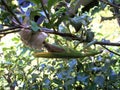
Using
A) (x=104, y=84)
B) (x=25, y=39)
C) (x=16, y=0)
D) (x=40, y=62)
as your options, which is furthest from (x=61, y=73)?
(x=25, y=39)

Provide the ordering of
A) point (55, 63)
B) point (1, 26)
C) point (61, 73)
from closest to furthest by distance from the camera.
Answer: point (1, 26)
point (61, 73)
point (55, 63)

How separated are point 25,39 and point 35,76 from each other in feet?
3.10

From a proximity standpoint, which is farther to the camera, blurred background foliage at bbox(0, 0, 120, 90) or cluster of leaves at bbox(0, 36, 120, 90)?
cluster of leaves at bbox(0, 36, 120, 90)

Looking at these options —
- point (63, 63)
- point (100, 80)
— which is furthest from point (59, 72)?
point (100, 80)

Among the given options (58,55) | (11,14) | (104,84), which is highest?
(11,14)

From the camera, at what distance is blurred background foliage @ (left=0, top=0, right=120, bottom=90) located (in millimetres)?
889

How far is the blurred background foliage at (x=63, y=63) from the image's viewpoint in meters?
0.89

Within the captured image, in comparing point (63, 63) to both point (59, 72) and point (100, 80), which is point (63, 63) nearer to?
point (59, 72)

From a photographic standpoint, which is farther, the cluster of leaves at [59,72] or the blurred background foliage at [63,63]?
the cluster of leaves at [59,72]

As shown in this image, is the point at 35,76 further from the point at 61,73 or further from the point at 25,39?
the point at 25,39

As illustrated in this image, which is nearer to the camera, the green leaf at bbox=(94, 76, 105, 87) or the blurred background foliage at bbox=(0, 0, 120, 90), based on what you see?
the blurred background foliage at bbox=(0, 0, 120, 90)

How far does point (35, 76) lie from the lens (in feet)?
5.69

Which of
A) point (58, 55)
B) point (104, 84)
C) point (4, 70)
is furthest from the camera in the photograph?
point (4, 70)

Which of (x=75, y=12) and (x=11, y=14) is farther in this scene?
(x=75, y=12)
